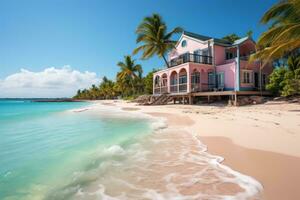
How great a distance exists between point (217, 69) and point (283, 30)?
9.57m

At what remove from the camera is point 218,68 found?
1822 cm

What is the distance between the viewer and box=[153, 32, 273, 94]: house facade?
16875 millimetres

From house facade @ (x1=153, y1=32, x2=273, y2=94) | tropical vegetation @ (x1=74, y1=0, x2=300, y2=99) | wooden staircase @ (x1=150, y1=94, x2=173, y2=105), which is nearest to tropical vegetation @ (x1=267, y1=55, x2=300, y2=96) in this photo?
tropical vegetation @ (x1=74, y1=0, x2=300, y2=99)

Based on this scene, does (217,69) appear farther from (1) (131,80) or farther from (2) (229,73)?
(1) (131,80)

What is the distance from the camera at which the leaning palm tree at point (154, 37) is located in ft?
69.8

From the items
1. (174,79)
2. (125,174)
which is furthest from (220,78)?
(125,174)

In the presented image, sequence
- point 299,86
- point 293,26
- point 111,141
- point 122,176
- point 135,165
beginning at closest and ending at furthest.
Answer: point 122,176 → point 135,165 → point 111,141 → point 293,26 → point 299,86

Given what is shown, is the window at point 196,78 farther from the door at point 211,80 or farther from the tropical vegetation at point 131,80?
the tropical vegetation at point 131,80

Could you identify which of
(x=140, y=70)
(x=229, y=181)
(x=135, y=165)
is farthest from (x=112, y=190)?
(x=140, y=70)

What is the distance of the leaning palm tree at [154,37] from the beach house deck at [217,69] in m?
1.88

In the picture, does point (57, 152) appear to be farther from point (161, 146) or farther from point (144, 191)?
point (144, 191)

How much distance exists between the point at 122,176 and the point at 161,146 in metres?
1.96

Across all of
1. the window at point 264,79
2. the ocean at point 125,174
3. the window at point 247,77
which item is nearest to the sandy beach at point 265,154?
the ocean at point 125,174

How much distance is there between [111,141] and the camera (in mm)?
6273
